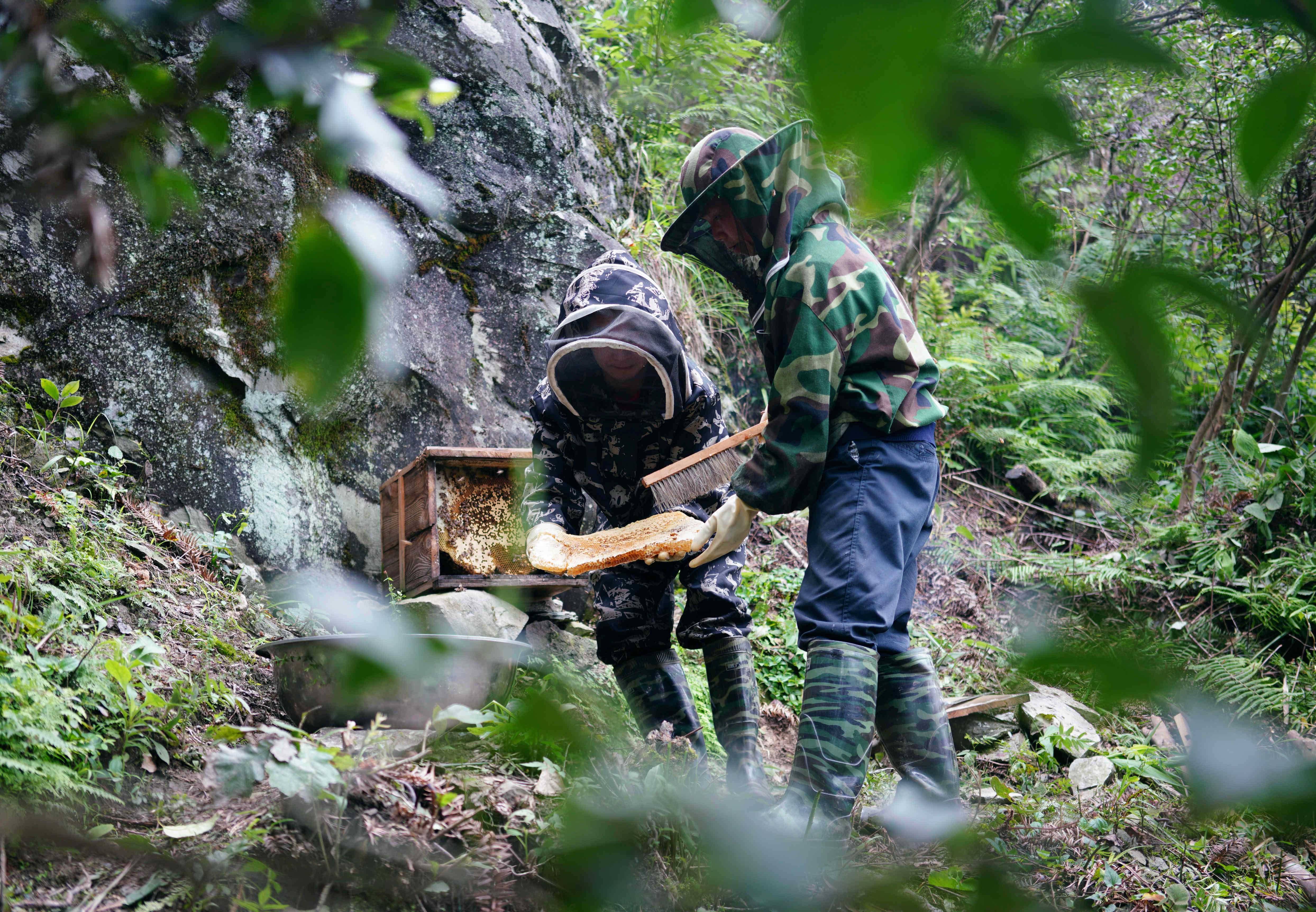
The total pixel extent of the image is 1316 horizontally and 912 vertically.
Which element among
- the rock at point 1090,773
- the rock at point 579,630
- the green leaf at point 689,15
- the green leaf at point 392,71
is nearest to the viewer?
the green leaf at point 689,15

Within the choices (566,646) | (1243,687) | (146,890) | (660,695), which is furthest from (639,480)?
(1243,687)

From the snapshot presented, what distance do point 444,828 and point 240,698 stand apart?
121cm

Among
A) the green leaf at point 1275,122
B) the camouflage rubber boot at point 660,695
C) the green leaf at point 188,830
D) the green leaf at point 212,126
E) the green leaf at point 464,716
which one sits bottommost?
the camouflage rubber boot at point 660,695

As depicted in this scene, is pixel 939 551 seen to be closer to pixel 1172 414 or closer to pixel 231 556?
pixel 231 556

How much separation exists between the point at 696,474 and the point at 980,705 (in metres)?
1.70

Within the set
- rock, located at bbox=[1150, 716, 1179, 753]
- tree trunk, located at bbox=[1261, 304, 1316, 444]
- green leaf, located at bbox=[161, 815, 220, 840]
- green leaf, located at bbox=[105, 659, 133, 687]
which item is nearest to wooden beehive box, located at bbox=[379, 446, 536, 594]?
green leaf, located at bbox=[105, 659, 133, 687]

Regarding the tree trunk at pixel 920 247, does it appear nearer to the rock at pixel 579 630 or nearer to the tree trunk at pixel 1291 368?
the tree trunk at pixel 1291 368

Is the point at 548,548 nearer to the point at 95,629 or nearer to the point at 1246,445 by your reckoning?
the point at 95,629

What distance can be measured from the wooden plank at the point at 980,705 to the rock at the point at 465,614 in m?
1.89

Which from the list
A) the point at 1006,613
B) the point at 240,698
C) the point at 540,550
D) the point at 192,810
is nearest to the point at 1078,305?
the point at 192,810

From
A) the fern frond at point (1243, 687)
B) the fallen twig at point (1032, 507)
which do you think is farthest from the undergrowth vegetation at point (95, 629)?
the fallen twig at point (1032, 507)

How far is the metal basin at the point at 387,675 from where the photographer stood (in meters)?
0.53

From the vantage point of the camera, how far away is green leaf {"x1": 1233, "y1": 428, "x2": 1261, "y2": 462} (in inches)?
190

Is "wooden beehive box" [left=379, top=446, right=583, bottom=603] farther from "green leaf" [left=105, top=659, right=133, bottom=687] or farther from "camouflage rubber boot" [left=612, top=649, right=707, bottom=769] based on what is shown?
"green leaf" [left=105, top=659, right=133, bottom=687]
